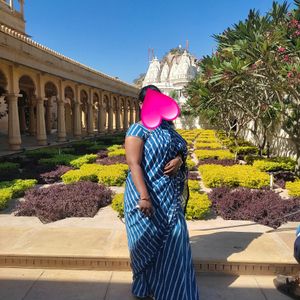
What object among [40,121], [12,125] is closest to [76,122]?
[40,121]

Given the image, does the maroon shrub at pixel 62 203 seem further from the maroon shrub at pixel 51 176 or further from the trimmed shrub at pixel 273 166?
the trimmed shrub at pixel 273 166

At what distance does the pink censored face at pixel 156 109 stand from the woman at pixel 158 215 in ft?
0.25

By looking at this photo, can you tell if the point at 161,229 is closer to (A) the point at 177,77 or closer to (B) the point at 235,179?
(B) the point at 235,179

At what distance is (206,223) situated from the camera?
16.9ft

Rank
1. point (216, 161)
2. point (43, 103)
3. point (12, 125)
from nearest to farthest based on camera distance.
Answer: point (216, 161), point (12, 125), point (43, 103)

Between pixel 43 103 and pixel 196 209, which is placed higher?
pixel 43 103

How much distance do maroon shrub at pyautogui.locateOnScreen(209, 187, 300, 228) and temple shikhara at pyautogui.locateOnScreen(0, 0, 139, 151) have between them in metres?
11.0

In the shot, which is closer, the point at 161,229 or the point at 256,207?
the point at 161,229

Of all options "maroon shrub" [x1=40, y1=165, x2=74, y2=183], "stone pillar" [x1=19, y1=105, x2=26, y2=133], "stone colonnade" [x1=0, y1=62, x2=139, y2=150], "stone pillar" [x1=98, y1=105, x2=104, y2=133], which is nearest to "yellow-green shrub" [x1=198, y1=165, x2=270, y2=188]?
"stone colonnade" [x1=0, y1=62, x2=139, y2=150]

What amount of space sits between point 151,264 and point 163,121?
3.72 ft

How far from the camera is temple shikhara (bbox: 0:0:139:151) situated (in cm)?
1495

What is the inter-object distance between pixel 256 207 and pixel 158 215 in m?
3.29

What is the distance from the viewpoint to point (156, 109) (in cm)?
264

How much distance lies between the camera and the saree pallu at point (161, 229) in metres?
2.62
